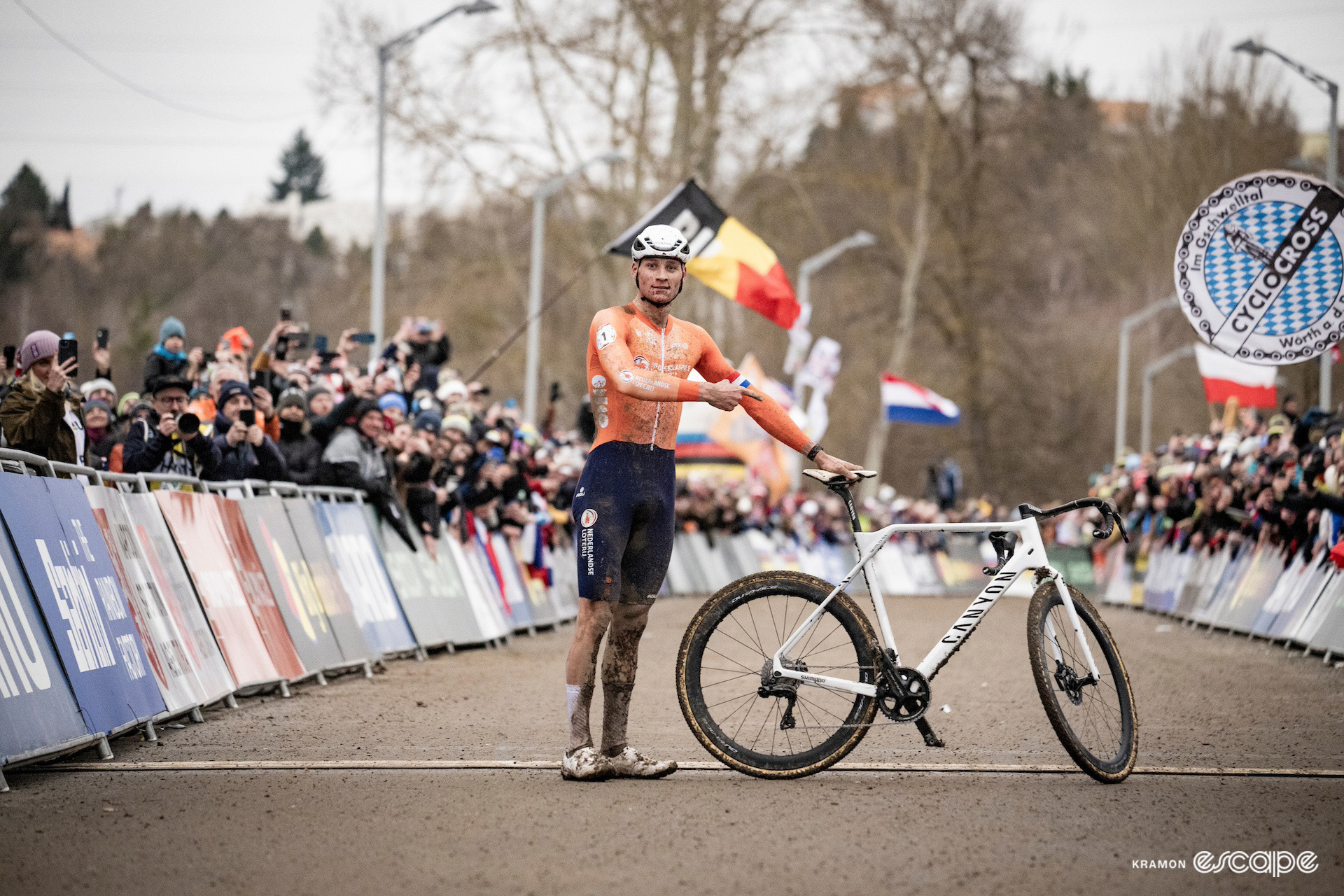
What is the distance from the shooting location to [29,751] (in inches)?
272

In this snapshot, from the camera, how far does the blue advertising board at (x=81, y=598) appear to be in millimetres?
7383

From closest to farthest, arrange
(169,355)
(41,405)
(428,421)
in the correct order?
(41,405) → (169,355) → (428,421)

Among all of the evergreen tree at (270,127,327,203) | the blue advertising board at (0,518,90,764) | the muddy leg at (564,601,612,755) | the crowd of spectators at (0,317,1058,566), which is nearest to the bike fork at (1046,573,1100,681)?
the muddy leg at (564,601,612,755)

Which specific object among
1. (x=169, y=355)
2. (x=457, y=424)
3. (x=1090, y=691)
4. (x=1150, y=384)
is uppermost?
(x=169, y=355)

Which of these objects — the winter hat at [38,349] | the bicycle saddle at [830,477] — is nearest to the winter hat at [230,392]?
the winter hat at [38,349]

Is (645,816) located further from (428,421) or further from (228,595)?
(428,421)

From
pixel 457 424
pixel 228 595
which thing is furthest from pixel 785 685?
pixel 457 424

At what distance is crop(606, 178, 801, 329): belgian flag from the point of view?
68.1 ft

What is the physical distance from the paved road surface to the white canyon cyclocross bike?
20cm

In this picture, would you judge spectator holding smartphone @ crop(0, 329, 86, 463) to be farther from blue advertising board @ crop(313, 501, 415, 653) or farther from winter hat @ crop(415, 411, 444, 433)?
winter hat @ crop(415, 411, 444, 433)

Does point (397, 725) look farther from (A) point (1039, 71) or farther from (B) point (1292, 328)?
(A) point (1039, 71)

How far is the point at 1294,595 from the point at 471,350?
99.6 feet

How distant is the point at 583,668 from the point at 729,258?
14540mm

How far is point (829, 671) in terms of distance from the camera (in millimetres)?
7113
